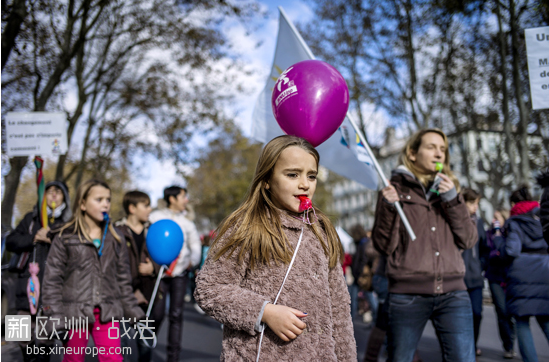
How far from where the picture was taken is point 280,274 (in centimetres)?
210

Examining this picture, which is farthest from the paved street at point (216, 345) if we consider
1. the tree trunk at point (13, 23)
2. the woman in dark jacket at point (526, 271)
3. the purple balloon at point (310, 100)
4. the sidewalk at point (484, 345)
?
the tree trunk at point (13, 23)

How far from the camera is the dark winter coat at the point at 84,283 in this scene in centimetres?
358

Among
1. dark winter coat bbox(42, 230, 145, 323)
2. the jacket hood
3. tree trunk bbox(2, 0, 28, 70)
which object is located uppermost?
tree trunk bbox(2, 0, 28, 70)

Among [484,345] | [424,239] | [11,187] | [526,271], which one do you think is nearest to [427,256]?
[424,239]

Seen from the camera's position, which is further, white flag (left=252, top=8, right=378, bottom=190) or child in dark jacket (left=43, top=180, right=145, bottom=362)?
white flag (left=252, top=8, right=378, bottom=190)

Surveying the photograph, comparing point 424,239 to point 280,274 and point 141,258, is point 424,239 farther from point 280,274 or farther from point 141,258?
point 141,258

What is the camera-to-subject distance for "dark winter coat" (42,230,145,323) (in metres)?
3.58

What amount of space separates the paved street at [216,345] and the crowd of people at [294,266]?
0.43 meters

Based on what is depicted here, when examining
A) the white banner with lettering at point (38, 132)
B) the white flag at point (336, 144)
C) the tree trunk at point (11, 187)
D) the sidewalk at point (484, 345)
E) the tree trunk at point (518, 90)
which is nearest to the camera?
the white flag at point (336, 144)

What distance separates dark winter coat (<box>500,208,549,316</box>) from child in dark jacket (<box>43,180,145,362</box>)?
12.2 ft

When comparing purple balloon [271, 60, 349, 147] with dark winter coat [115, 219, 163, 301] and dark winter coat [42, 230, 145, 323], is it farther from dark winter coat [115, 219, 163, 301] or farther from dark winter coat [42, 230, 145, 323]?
dark winter coat [115, 219, 163, 301]

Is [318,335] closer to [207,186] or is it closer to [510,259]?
[510,259]

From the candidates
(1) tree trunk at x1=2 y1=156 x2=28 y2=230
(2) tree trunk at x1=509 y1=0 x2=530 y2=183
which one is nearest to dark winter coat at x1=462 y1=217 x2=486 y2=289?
(2) tree trunk at x1=509 y1=0 x2=530 y2=183

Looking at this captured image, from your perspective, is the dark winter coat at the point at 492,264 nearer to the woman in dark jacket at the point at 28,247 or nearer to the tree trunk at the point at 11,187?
the woman in dark jacket at the point at 28,247
